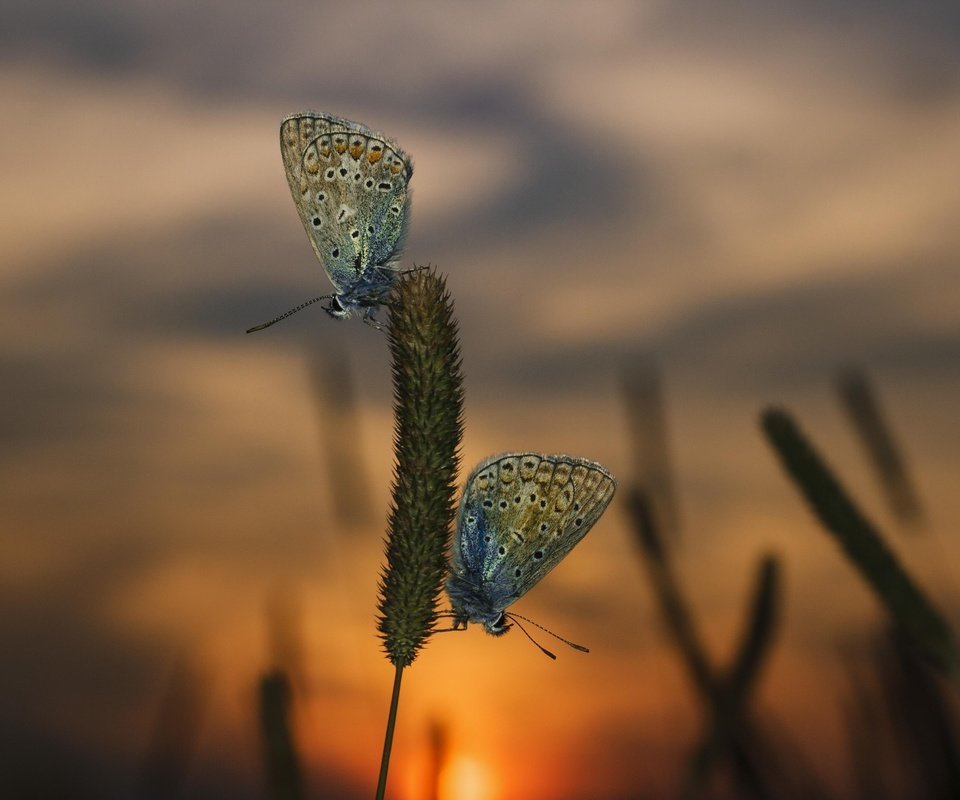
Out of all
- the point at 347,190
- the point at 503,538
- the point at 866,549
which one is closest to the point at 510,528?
the point at 503,538

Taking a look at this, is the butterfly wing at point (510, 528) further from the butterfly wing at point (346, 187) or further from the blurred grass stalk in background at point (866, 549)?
the butterfly wing at point (346, 187)

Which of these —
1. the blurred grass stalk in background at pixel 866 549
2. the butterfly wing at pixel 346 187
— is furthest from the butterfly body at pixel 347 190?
the blurred grass stalk in background at pixel 866 549

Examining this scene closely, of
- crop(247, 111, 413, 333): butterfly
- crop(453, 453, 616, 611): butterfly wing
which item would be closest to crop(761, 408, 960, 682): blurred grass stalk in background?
crop(453, 453, 616, 611): butterfly wing

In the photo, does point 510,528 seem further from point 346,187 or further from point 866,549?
point 346,187

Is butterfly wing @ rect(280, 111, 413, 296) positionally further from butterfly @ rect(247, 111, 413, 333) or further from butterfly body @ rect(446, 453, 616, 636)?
butterfly body @ rect(446, 453, 616, 636)

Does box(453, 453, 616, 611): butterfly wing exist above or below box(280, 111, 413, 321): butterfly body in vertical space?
below

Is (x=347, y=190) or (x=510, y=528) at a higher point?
(x=347, y=190)
